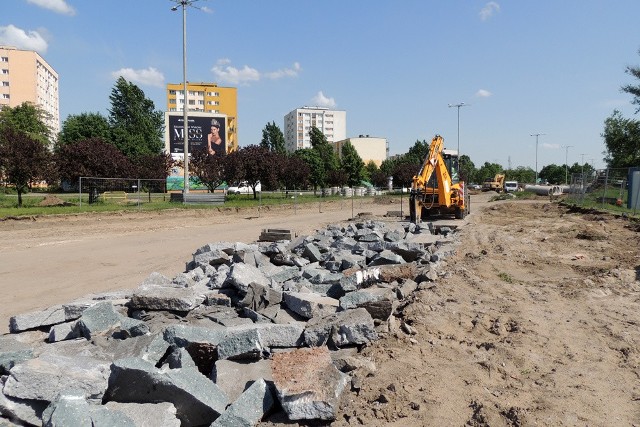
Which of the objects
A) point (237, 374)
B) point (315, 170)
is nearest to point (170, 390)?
point (237, 374)

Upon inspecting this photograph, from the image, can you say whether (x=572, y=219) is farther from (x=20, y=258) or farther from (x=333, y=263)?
(x=20, y=258)

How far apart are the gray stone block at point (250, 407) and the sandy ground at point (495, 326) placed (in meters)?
0.17

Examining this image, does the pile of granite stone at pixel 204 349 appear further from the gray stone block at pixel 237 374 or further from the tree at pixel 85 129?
the tree at pixel 85 129

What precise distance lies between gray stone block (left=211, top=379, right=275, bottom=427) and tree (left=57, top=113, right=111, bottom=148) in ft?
219

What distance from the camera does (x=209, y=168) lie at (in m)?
39.4

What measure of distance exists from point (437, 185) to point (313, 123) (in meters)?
130

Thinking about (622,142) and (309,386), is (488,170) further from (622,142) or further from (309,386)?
(309,386)

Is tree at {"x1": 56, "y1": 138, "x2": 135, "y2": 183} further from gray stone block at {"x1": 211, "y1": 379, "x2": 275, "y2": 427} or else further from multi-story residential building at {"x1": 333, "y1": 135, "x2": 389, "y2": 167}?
A: multi-story residential building at {"x1": 333, "y1": 135, "x2": 389, "y2": 167}

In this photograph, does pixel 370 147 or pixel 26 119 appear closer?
pixel 26 119

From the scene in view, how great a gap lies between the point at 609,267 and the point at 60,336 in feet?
34.9

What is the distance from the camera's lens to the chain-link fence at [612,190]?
70.5 ft

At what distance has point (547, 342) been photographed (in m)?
5.78

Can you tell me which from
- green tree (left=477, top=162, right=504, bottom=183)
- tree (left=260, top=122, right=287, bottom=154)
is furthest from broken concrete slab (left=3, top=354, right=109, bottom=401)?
green tree (left=477, top=162, right=504, bottom=183)

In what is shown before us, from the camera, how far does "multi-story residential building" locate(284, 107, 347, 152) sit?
147500mm
